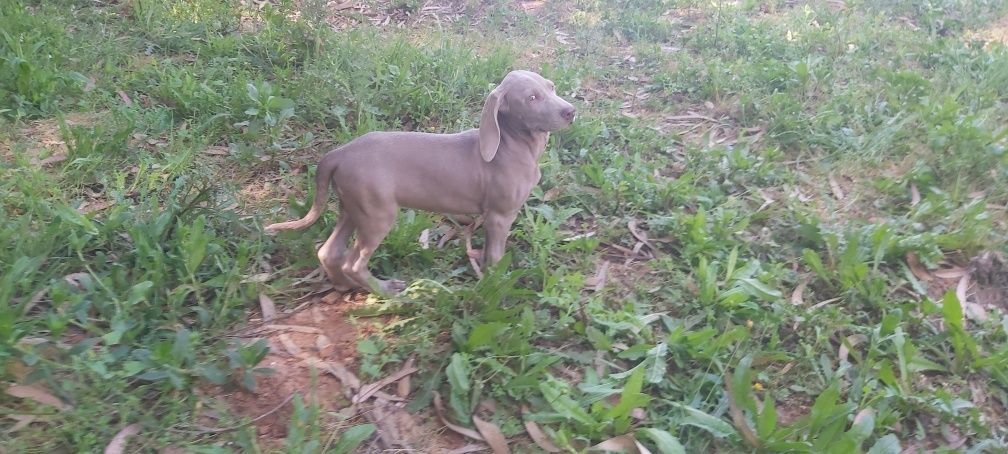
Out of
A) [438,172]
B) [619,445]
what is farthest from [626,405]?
[438,172]

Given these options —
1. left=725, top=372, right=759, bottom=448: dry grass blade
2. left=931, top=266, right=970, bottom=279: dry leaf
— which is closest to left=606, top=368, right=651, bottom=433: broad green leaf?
left=725, top=372, right=759, bottom=448: dry grass blade

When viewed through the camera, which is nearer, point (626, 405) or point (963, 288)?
point (626, 405)

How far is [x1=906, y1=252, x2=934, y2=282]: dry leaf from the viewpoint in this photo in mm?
3885

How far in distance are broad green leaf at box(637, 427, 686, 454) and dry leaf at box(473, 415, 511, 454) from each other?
1.87 feet

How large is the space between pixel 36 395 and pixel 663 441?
8.01 feet

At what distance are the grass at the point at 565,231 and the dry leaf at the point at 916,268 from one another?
15mm

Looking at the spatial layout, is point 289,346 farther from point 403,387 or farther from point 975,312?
point 975,312

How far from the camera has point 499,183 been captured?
3.39 m

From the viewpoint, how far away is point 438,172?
3307 mm

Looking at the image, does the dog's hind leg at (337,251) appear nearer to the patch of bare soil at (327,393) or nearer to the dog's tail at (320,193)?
the dog's tail at (320,193)

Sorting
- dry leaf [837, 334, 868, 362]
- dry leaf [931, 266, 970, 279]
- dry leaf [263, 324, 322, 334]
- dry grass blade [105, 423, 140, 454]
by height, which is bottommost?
dry leaf [837, 334, 868, 362]

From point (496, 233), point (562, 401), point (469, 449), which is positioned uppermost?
point (496, 233)

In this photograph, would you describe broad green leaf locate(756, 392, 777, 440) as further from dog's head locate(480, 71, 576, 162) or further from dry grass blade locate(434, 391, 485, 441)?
dog's head locate(480, 71, 576, 162)

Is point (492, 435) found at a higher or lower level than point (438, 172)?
lower
